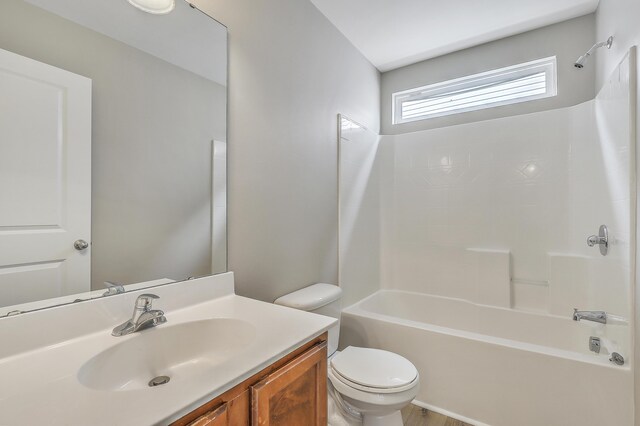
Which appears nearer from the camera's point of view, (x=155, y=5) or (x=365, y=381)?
(x=155, y=5)

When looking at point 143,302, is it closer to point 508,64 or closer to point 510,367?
point 510,367

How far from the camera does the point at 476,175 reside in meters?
2.55

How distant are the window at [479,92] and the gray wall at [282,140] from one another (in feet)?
2.87

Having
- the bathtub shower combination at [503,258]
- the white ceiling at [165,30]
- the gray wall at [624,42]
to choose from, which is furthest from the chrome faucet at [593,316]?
the white ceiling at [165,30]

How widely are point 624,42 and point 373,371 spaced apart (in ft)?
6.89

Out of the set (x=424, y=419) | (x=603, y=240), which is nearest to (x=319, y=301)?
(x=424, y=419)

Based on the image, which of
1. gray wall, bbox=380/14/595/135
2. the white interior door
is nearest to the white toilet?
the white interior door

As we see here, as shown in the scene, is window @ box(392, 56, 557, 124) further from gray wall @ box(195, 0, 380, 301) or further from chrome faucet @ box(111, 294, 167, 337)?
chrome faucet @ box(111, 294, 167, 337)

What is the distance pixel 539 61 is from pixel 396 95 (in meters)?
1.14

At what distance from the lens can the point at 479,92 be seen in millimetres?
2633

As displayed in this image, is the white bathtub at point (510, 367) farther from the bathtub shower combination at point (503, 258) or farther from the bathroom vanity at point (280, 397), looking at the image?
the bathroom vanity at point (280, 397)

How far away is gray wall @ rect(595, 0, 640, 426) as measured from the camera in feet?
4.53

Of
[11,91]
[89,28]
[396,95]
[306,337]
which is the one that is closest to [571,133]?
[396,95]

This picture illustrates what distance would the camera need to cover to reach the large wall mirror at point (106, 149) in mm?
834
